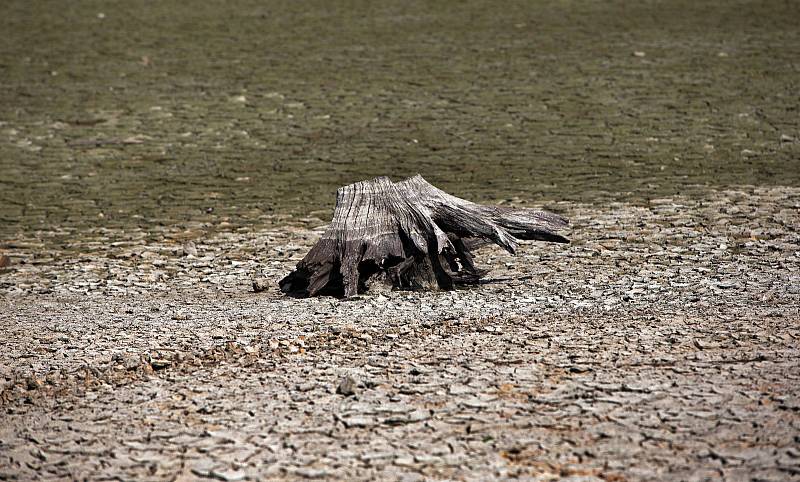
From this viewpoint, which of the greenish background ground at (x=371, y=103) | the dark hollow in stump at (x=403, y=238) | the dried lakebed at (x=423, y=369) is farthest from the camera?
the greenish background ground at (x=371, y=103)

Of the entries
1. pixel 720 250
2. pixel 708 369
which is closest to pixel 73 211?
pixel 720 250

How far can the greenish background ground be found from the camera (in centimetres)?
741

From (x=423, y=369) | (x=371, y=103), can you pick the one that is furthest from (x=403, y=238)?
(x=371, y=103)

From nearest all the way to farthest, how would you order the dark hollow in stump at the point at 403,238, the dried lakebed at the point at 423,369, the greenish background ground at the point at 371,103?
1. the dried lakebed at the point at 423,369
2. the dark hollow in stump at the point at 403,238
3. the greenish background ground at the point at 371,103

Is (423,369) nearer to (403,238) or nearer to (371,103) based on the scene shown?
(403,238)

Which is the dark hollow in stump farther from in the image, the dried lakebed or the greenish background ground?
the greenish background ground

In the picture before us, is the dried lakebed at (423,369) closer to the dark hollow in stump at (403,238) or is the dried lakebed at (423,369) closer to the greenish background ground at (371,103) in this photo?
the dark hollow in stump at (403,238)

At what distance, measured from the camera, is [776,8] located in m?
13.3

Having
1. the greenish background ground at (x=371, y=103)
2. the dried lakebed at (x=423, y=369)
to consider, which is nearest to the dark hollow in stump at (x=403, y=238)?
Answer: the dried lakebed at (x=423, y=369)

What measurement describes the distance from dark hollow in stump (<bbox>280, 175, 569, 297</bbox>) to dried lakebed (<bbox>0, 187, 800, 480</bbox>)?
14 cm

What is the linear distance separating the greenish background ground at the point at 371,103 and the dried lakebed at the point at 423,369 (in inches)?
61.4

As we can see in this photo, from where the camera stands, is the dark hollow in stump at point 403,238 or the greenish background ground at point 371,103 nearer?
the dark hollow in stump at point 403,238

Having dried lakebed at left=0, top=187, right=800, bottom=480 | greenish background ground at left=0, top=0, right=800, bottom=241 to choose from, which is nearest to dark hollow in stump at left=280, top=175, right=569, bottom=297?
dried lakebed at left=0, top=187, right=800, bottom=480

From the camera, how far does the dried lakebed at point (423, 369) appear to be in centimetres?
312
